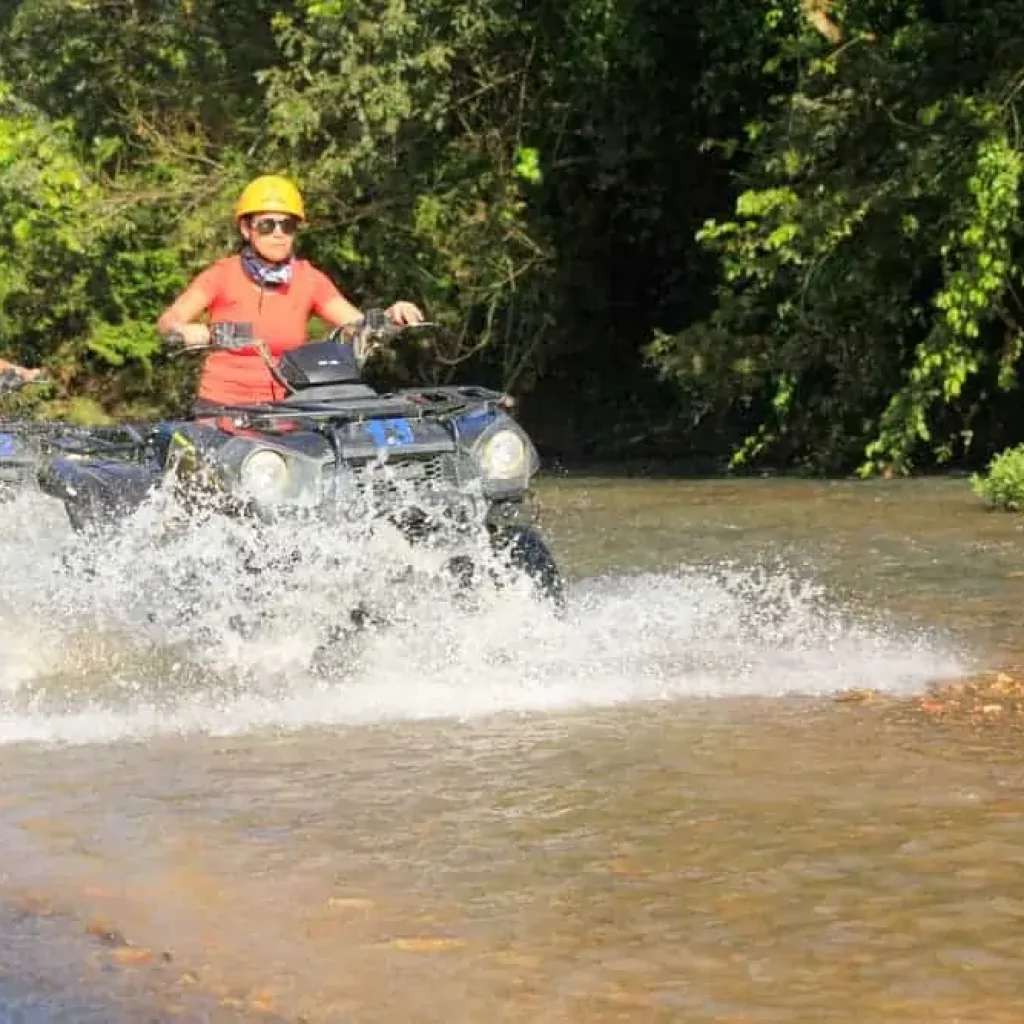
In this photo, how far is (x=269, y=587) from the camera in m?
7.85

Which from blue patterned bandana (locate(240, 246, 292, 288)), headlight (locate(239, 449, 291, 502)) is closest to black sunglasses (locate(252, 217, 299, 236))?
blue patterned bandana (locate(240, 246, 292, 288))

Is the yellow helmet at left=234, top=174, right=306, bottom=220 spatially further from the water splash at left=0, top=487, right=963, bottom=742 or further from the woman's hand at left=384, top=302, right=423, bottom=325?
the water splash at left=0, top=487, right=963, bottom=742

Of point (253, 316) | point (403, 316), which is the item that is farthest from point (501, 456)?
point (253, 316)

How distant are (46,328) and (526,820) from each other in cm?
2345

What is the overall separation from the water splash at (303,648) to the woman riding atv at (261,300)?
3.21 ft

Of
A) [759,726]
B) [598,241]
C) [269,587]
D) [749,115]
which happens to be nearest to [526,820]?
[759,726]

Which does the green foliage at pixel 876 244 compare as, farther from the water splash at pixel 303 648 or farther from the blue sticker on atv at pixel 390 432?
the blue sticker on atv at pixel 390 432

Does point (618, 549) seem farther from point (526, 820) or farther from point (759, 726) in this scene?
point (526, 820)

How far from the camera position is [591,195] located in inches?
953

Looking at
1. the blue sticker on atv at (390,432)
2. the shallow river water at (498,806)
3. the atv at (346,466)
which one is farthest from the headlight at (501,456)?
the shallow river water at (498,806)

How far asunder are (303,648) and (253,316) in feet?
5.90

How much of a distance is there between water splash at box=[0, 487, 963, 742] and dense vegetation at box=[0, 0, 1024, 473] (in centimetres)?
888

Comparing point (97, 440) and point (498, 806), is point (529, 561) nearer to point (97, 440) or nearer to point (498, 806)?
point (97, 440)

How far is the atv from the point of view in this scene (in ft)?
25.9
